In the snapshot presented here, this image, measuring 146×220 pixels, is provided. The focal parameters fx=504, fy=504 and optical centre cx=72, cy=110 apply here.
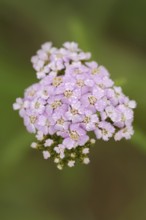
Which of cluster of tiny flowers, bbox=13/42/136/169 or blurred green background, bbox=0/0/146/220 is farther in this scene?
blurred green background, bbox=0/0/146/220

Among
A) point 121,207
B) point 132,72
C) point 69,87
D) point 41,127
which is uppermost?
point 132,72

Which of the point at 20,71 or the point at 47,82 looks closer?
the point at 47,82

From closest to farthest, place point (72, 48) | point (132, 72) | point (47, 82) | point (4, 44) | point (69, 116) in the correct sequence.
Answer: point (69, 116) → point (47, 82) → point (72, 48) → point (132, 72) → point (4, 44)

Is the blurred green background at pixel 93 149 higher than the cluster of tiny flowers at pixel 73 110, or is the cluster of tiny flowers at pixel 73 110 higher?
the blurred green background at pixel 93 149

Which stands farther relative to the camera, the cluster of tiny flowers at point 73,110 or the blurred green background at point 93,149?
the blurred green background at point 93,149
